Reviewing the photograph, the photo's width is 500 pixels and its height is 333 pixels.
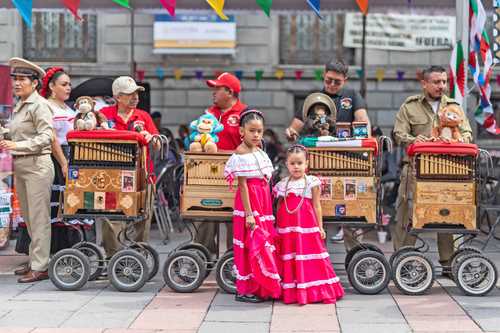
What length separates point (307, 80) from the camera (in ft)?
63.0

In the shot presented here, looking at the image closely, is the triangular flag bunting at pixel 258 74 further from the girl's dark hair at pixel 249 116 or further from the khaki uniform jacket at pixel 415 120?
the girl's dark hair at pixel 249 116

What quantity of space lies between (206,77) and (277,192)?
1182 cm

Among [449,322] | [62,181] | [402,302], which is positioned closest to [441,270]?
[402,302]

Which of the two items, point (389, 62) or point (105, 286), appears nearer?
point (105, 286)

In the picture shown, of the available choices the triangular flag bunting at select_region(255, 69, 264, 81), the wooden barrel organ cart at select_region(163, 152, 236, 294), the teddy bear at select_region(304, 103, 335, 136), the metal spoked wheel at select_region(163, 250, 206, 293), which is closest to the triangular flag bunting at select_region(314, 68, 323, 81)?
the triangular flag bunting at select_region(255, 69, 264, 81)

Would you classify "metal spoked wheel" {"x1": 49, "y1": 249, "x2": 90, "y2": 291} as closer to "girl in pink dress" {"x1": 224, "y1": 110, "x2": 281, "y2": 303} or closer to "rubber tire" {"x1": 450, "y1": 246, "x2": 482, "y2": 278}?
"girl in pink dress" {"x1": 224, "y1": 110, "x2": 281, "y2": 303}

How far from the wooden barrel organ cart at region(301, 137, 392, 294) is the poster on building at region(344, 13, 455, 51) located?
11.6 metres

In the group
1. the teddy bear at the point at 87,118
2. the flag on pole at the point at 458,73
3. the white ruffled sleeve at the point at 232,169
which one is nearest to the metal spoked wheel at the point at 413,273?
the white ruffled sleeve at the point at 232,169

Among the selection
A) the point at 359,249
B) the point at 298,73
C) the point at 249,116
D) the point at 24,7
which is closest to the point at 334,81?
the point at 249,116

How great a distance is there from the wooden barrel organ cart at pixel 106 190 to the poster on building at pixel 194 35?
1127 cm

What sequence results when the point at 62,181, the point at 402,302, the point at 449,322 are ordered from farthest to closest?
1. the point at 62,181
2. the point at 402,302
3. the point at 449,322

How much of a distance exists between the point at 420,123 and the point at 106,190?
2.95 meters

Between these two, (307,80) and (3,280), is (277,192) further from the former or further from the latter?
(307,80)

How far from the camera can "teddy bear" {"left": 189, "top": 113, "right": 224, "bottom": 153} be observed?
25.1ft
